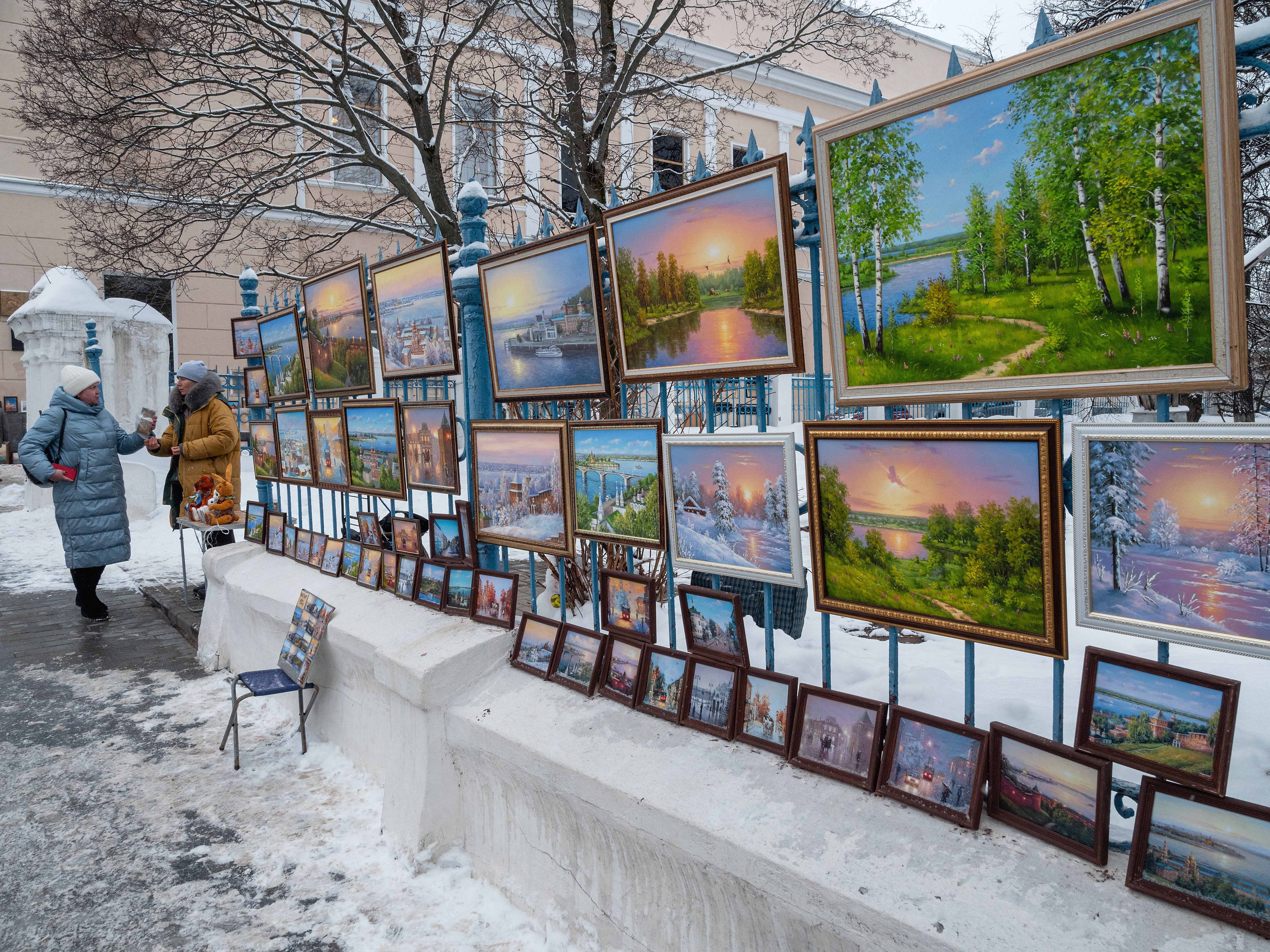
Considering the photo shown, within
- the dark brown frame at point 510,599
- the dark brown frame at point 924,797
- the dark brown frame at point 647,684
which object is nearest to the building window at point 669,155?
the dark brown frame at point 510,599

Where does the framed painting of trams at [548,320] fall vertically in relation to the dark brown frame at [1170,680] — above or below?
above

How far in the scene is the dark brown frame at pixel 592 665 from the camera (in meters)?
2.50

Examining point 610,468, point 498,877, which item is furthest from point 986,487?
point 498,877

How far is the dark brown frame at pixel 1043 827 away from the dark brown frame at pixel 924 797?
2cm

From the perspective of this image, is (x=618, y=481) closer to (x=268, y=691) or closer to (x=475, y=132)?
(x=268, y=691)

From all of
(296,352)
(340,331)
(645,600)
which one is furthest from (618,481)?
(296,352)

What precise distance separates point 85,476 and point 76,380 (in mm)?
706

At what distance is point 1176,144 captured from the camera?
1336 millimetres

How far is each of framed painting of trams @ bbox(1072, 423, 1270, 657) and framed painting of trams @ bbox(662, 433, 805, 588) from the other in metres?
0.64

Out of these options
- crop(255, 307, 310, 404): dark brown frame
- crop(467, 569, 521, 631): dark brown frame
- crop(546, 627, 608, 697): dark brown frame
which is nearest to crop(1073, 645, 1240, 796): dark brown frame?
crop(546, 627, 608, 697): dark brown frame

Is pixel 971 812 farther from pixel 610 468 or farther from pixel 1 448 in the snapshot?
pixel 1 448

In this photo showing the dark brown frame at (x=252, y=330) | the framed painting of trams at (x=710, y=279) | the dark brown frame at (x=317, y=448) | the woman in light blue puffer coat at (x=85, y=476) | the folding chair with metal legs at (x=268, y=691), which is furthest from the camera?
the woman in light blue puffer coat at (x=85, y=476)

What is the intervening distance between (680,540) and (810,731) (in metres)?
0.65

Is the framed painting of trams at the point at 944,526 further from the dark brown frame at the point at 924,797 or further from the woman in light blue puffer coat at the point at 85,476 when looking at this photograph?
the woman in light blue puffer coat at the point at 85,476
